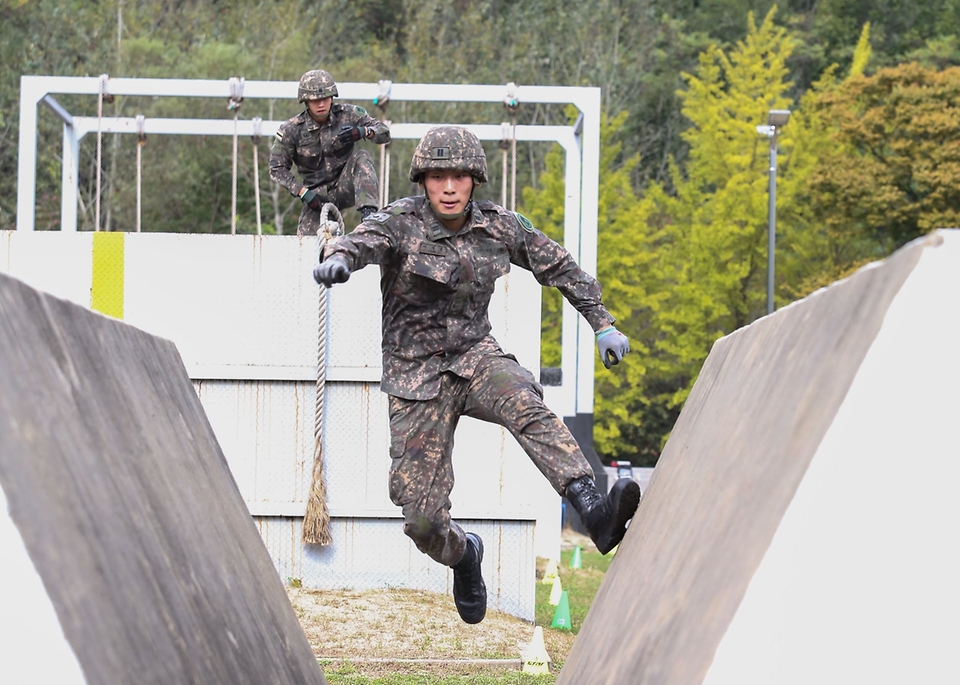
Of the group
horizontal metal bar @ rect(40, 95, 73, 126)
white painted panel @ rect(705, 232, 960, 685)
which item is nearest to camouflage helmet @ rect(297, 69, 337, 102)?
horizontal metal bar @ rect(40, 95, 73, 126)

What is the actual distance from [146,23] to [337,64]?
676 cm

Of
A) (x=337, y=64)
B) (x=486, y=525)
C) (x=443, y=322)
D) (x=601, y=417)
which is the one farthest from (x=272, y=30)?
(x=443, y=322)

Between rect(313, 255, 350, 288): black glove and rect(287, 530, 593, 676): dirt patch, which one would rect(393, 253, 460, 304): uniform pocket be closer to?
rect(313, 255, 350, 288): black glove

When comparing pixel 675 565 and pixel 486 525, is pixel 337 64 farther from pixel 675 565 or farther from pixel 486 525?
pixel 675 565

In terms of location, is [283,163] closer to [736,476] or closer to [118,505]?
[118,505]

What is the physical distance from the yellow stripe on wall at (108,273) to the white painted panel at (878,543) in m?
7.75

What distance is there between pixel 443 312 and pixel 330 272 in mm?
1066

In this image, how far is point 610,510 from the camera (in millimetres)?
5609

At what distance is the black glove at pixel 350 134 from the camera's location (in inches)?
421

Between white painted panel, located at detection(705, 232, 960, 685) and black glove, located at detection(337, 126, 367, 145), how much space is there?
8555 millimetres

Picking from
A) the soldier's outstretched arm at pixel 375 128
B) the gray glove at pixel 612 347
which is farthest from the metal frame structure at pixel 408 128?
the gray glove at pixel 612 347

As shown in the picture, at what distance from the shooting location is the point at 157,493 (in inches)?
139

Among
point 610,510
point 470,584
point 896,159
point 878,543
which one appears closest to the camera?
point 878,543

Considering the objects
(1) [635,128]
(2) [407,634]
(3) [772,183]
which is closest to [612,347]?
(2) [407,634]
